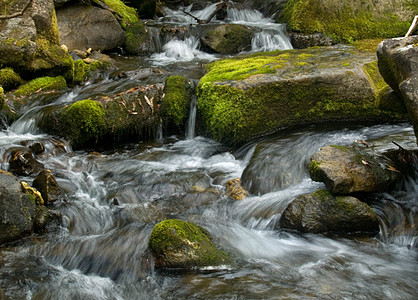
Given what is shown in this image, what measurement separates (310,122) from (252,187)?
2079 millimetres

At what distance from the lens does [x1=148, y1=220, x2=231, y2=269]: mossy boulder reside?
4.16 metres

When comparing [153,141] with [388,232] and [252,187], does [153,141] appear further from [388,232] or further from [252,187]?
[388,232]

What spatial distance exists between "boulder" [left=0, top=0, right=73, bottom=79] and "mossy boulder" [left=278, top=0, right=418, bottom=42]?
7.23m

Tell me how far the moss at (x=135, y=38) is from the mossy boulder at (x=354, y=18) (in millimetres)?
4858

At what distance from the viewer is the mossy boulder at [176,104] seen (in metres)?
8.15

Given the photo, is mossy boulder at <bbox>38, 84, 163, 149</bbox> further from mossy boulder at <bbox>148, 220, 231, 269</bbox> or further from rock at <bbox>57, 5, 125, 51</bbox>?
rock at <bbox>57, 5, 125, 51</bbox>

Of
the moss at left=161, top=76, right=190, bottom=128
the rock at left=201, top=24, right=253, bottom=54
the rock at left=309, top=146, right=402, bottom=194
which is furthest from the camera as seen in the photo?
the rock at left=201, top=24, right=253, bottom=54

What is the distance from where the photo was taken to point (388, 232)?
195 inches

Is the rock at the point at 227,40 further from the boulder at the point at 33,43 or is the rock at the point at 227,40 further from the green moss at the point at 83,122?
the green moss at the point at 83,122

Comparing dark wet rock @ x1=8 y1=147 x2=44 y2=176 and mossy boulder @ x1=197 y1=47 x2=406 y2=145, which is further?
mossy boulder @ x1=197 y1=47 x2=406 y2=145

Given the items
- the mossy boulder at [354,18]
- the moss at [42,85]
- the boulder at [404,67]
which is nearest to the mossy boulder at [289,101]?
the boulder at [404,67]

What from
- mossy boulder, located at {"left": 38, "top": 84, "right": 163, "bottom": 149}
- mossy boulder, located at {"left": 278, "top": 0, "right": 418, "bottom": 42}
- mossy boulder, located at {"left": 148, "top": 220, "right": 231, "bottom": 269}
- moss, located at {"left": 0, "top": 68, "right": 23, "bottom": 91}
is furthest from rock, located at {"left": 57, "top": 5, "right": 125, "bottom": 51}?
mossy boulder, located at {"left": 148, "top": 220, "right": 231, "bottom": 269}

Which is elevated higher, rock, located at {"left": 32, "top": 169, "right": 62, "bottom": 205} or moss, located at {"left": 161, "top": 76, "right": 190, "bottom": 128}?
moss, located at {"left": 161, "top": 76, "right": 190, "bottom": 128}

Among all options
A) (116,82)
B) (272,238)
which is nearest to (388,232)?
(272,238)
